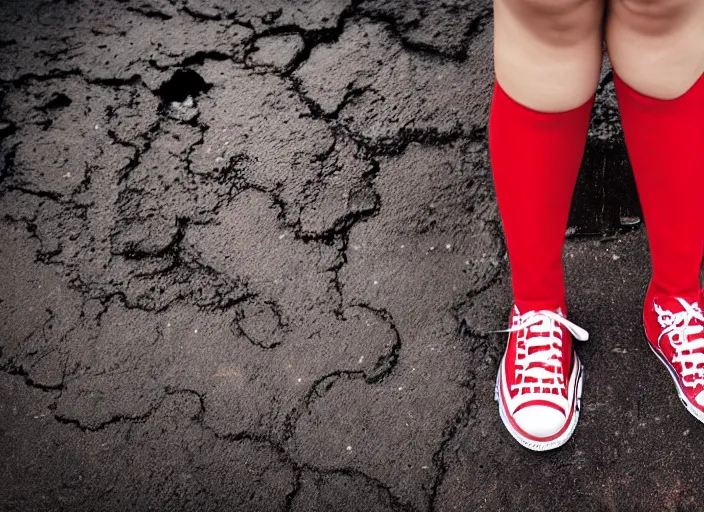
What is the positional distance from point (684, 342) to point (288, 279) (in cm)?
88

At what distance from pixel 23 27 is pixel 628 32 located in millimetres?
2010

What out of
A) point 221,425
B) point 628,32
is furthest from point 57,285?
point 628,32

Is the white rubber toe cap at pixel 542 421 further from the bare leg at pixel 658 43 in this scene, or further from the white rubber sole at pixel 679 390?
the bare leg at pixel 658 43

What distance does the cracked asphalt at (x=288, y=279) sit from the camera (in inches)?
52.4

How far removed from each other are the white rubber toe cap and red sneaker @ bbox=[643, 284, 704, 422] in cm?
25

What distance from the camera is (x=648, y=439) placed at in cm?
128

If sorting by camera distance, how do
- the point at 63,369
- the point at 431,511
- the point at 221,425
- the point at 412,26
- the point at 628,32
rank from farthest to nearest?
the point at 412,26 → the point at 63,369 → the point at 221,425 → the point at 431,511 → the point at 628,32

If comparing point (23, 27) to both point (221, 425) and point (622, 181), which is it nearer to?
point (221, 425)

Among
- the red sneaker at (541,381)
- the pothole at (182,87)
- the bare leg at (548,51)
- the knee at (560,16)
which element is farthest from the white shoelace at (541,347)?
the pothole at (182,87)

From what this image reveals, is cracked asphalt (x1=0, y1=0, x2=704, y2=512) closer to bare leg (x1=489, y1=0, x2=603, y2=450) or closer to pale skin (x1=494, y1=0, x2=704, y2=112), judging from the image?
bare leg (x1=489, y1=0, x2=603, y2=450)

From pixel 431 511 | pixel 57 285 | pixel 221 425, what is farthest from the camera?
pixel 57 285

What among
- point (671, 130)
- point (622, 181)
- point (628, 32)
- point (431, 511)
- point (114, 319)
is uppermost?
point (628, 32)

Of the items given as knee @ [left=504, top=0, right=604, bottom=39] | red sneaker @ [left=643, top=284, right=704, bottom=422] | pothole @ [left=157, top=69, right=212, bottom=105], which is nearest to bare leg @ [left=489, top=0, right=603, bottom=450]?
knee @ [left=504, top=0, right=604, bottom=39]

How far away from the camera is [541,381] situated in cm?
129
